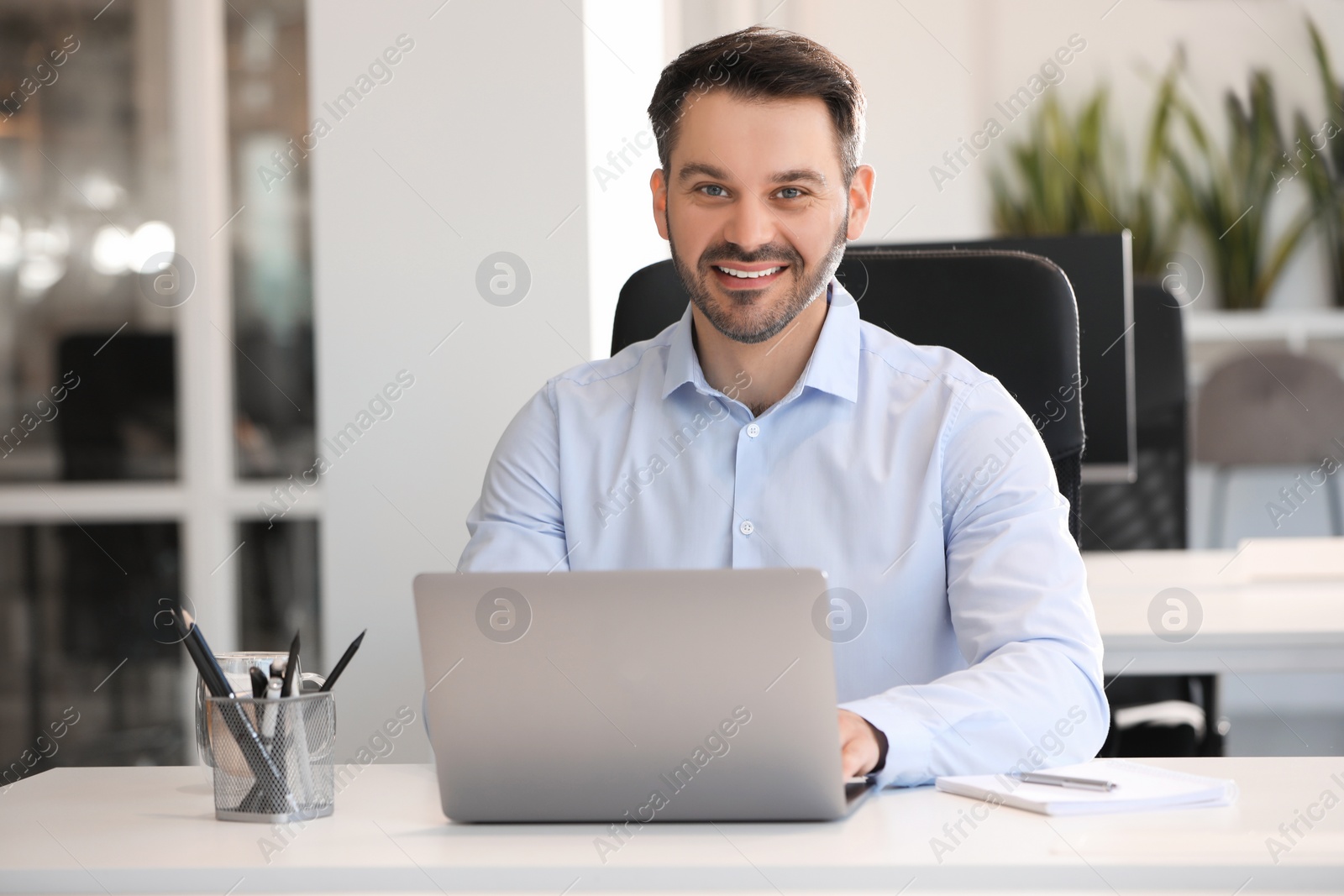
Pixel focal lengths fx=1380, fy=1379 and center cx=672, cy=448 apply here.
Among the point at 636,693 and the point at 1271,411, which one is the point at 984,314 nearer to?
the point at 636,693

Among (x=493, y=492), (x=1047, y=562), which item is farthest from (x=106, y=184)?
(x=1047, y=562)

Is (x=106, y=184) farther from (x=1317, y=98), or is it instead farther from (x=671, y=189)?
(x=1317, y=98)

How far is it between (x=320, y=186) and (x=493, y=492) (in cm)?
80

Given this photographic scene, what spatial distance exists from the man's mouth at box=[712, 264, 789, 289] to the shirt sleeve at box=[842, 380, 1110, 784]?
25 cm

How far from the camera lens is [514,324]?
2.17 metres

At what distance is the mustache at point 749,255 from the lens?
156 cm

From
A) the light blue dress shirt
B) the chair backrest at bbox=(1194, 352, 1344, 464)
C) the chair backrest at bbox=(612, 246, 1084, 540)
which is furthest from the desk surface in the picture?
the chair backrest at bbox=(1194, 352, 1344, 464)

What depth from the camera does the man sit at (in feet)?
4.85

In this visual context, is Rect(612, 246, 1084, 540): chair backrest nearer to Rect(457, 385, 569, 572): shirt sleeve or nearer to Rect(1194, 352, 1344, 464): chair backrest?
Rect(457, 385, 569, 572): shirt sleeve

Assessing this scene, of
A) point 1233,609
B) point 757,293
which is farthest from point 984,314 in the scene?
point 1233,609

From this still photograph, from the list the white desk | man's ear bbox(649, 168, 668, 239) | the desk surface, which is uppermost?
man's ear bbox(649, 168, 668, 239)

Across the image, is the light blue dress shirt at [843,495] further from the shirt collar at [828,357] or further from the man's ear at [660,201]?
the man's ear at [660,201]

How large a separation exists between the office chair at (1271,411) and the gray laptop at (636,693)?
11.1 feet

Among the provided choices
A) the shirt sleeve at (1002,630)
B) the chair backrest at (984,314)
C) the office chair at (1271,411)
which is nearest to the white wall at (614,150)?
the chair backrest at (984,314)
